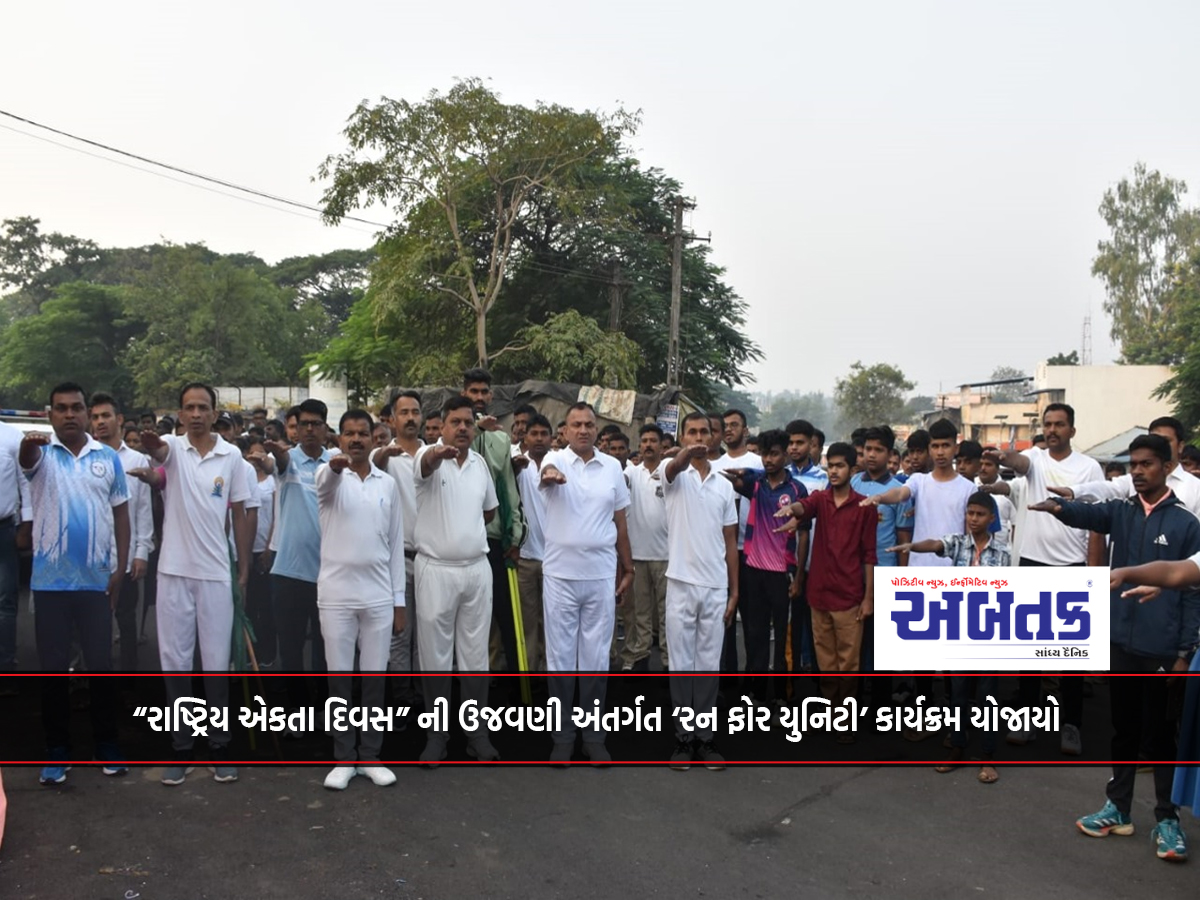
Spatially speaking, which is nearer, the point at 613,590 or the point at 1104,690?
the point at 613,590

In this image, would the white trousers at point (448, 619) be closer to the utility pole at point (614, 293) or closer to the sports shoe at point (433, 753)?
the sports shoe at point (433, 753)

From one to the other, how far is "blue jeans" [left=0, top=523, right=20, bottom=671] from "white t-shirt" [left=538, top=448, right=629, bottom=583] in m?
3.28

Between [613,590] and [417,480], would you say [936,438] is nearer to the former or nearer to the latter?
[613,590]

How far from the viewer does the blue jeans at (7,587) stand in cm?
625

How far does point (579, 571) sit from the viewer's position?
6.02 m

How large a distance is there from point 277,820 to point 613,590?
2237 mm

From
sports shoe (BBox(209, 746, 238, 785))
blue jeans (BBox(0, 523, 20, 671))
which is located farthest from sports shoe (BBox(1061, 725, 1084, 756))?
blue jeans (BBox(0, 523, 20, 671))

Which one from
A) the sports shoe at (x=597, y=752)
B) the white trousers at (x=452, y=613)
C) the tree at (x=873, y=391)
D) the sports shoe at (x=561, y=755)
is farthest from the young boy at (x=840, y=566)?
the tree at (x=873, y=391)

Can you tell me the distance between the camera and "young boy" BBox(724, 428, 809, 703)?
7.08m

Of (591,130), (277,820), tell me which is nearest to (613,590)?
(277,820)

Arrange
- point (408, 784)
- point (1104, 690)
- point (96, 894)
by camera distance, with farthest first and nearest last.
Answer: point (1104, 690)
point (408, 784)
point (96, 894)

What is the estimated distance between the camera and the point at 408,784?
214 inches

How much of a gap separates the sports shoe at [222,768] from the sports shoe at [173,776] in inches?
6.1

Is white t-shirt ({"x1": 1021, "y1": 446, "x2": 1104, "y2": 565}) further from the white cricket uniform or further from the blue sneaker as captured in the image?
the white cricket uniform
